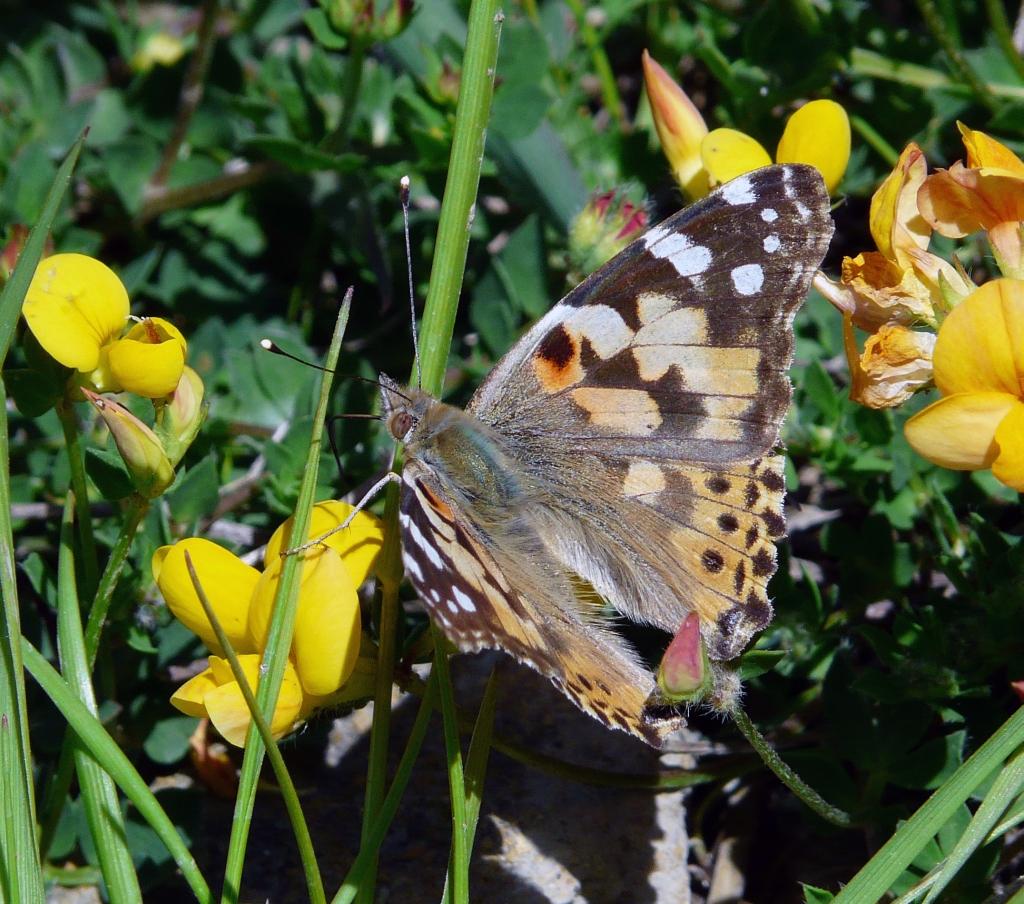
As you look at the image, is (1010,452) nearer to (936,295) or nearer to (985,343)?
(985,343)

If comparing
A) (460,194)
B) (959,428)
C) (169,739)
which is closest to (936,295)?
(959,428)

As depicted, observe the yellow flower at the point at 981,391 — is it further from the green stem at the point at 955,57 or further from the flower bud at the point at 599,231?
the green stem at the point at 955,57

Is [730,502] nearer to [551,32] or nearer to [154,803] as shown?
[154,803]

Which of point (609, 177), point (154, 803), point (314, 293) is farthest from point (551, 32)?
point (154, 803)

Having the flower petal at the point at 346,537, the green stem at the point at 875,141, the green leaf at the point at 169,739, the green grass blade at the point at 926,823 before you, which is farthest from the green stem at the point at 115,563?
the green stem at the point at 875,141

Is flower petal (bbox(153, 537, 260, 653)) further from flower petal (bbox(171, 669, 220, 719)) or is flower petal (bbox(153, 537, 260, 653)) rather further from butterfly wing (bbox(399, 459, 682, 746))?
butterfly wing (bbox(399, 459, 682, 746))
